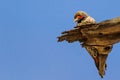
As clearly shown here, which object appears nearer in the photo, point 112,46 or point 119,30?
point 119,30

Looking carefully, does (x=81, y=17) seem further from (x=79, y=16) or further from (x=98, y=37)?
(x=98, y=37)

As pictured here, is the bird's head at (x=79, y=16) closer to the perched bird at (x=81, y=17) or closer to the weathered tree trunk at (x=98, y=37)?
the perched bird at (x=81, y=17)

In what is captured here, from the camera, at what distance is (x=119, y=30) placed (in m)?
3.96

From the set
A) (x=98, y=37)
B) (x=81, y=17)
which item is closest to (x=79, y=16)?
(x=81, y=17)

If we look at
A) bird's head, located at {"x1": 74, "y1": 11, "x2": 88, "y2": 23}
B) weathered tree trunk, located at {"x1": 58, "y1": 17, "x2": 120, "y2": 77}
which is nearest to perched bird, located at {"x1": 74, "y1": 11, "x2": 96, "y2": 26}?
bird's head, located at {"x1": 74, "y1": 11, "x2": 88, "y2": 23}

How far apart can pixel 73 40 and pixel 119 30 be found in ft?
1.73

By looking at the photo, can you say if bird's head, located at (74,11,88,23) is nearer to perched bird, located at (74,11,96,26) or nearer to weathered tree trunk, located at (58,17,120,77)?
perched bird, located at (74,11,96,26)

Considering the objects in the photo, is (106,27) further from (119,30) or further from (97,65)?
(97,65)

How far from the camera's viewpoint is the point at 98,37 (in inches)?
164

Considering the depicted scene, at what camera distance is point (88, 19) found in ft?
14.3

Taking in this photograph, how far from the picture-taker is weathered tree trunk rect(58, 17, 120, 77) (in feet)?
13.2

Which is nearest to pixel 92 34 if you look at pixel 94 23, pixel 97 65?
pixel 94 23

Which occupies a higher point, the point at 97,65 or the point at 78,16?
the point at 78,16

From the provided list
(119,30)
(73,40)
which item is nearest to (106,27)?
(119,30)
